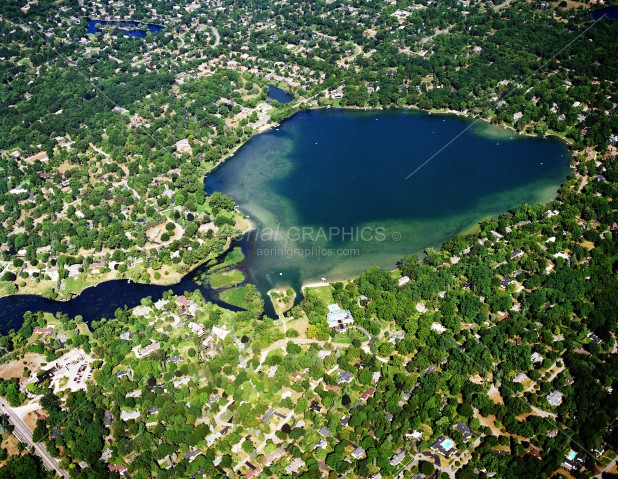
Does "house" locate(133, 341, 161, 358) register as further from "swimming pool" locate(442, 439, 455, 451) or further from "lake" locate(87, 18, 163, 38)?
"lake" locate(87, 18, 163, 38)

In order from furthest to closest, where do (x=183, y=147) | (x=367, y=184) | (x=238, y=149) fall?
(x=238, y=149) → (x=183, y=147) → (x=367, y=184)

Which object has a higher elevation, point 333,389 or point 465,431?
point 465,431

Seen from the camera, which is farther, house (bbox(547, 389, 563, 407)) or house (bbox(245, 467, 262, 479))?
house (bbox(547, 389, 563, 407))

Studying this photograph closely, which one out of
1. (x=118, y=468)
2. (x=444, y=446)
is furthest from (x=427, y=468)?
(x=118, y=468)

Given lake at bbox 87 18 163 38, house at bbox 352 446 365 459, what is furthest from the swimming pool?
lake at bbox 87 18 163 38

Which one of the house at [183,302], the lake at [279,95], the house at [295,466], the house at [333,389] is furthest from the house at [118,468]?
the lake at [279,95]

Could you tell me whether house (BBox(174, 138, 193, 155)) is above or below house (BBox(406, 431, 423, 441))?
below

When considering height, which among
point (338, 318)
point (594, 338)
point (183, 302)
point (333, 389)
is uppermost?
point (594, 338)

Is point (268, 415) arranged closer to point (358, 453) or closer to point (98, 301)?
point (358, 453)
